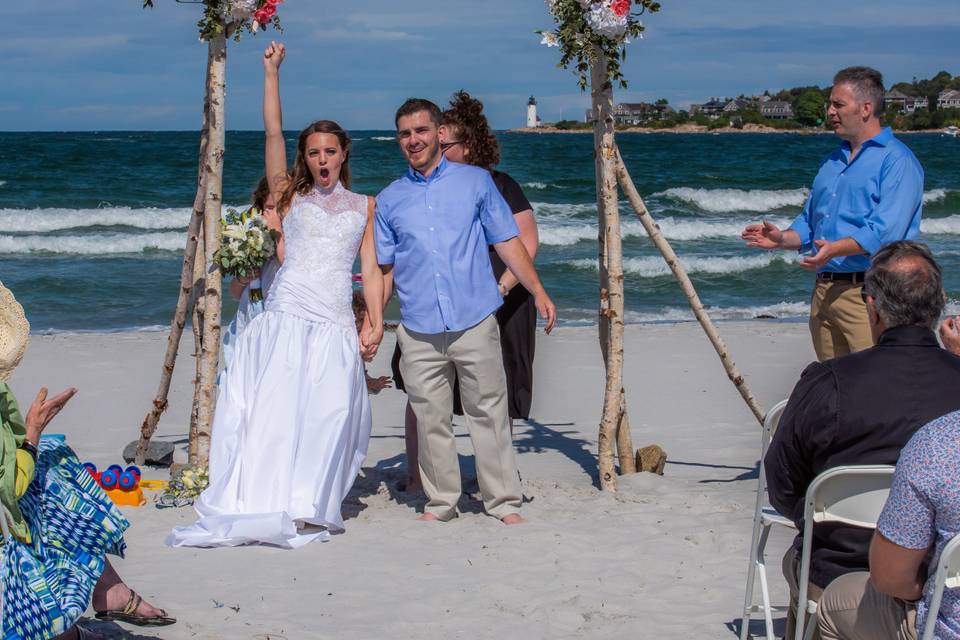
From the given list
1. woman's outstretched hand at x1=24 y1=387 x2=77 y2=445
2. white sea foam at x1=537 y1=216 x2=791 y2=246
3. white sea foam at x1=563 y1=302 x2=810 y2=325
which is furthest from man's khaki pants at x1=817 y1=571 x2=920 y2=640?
white sea foam at x1=537 y1=216 x2=791 y2=246

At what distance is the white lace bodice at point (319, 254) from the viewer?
556 centimetres

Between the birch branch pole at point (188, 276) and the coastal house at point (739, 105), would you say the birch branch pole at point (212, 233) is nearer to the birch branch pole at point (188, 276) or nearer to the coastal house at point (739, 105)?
the birch branch pole at point (188, 276)

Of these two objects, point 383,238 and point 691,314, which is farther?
point 691,314

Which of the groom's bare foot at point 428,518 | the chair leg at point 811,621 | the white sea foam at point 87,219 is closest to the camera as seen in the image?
the chair leg at point 811,621

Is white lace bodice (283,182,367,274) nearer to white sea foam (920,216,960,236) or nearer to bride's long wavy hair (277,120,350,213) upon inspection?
bride's long wavy hair (277,120,350,213)

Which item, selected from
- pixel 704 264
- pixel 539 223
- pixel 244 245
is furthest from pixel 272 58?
pixel 539 223

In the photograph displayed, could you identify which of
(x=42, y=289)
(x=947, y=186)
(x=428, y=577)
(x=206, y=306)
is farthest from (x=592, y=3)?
(x=947, y=186)

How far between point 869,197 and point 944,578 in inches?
116

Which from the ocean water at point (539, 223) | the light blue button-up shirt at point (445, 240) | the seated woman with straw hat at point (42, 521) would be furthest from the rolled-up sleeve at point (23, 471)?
the ocean water at point (539, 223)

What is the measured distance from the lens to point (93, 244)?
2066 cm

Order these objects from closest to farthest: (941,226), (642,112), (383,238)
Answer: (383,238) → (941,226) → (642,112)

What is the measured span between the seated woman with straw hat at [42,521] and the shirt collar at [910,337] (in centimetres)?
237

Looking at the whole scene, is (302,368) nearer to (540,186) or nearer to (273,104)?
(273,104)

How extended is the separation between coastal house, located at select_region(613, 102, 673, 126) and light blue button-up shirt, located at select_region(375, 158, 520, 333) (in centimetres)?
8597
